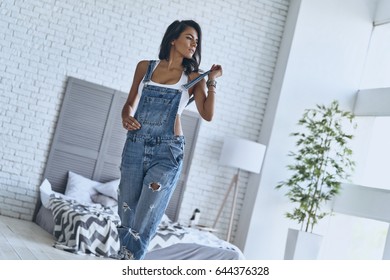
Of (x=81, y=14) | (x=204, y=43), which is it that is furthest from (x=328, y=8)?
(x=81, y=14)

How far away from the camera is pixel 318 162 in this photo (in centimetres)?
859

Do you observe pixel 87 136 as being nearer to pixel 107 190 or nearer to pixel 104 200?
pixel 107 190

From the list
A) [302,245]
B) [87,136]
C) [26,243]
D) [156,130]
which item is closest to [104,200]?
[87,136]

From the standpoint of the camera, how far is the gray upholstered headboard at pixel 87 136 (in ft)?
27.6

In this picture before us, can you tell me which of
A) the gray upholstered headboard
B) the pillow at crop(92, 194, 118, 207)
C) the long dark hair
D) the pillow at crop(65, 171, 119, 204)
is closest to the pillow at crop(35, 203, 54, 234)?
the gray upholstered headboard

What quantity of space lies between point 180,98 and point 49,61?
5166mm

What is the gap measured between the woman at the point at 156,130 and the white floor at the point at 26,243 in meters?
1.72

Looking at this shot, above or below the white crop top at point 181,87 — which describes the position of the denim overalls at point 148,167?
below

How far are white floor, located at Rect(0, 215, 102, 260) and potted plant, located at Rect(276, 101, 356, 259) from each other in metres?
2.87

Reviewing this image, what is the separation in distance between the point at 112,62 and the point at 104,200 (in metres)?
1.63

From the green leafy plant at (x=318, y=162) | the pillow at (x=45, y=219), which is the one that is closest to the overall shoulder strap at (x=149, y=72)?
the pillow at (x=45, y=219)

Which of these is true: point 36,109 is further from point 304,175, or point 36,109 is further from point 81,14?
point 304,175

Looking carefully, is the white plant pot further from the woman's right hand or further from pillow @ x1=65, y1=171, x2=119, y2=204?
the woman's right hand

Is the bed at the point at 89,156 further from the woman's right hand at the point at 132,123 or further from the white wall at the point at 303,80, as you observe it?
the woman's right hand at the point at 132,123
